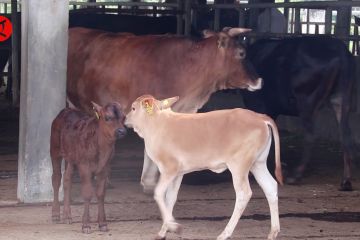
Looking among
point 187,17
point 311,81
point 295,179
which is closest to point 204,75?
point 311,81

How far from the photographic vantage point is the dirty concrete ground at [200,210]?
279 inches

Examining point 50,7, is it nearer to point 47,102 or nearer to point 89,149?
point 47,102

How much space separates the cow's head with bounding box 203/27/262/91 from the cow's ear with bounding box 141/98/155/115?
199cm

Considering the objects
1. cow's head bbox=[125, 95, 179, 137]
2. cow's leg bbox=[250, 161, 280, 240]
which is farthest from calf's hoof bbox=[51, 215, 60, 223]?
cow's leg bbox=[250, 161, 280, 240]

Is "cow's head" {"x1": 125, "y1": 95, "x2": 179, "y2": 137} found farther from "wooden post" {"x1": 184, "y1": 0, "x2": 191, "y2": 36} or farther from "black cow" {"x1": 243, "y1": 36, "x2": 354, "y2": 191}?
"wooden post" {"x1": 184, "y1": 0, "x2": 191, "y2": 36}

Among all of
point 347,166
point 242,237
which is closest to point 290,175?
point 347,166

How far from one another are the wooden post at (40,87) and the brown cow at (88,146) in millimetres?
676

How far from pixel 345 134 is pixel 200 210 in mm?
2199

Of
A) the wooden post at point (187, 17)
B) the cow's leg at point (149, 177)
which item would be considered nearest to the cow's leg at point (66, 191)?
the cow's leg at point (149, 177)

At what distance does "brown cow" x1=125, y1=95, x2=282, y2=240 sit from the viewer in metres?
6.69

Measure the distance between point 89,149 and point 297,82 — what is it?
133 inches

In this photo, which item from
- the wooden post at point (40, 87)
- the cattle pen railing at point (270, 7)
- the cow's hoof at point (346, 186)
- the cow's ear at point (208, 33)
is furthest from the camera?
the cattle pen railing at point (270, 7)

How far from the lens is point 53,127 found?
7.46 metres

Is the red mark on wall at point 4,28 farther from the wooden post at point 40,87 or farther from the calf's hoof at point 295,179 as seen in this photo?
the wooden post at point 40,87
